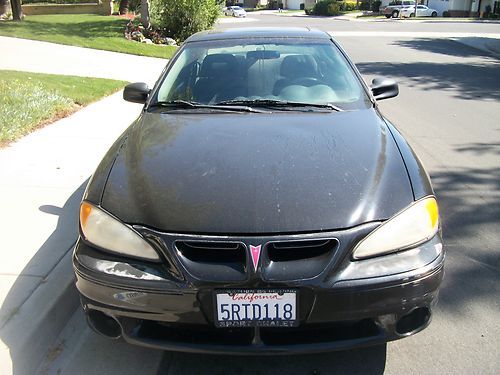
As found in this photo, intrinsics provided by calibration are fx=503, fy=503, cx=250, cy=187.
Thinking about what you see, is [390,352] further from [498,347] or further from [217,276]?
[217,276]

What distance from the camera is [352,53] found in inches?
701

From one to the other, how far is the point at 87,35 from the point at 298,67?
1713 cm

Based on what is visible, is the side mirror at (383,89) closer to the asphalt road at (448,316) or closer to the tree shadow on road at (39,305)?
the asphalt road at (448,316)

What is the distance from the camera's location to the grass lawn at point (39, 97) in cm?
653

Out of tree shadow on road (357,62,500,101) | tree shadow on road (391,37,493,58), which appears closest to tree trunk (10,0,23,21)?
tree shadow on road (391,37,493,58)

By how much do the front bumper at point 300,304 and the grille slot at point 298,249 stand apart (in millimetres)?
85

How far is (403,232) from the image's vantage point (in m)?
2.31

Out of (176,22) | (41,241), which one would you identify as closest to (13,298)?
(41,241)

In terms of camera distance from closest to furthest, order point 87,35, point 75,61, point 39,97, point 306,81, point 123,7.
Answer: point 306,81, point 39,97, point 75,61, point 87,35, point 123,7

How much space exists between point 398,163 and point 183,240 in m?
1.26

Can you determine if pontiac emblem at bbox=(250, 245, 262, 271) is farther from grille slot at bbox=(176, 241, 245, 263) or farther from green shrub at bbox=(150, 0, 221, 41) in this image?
green shrub at bbox=(150, 0, 221, 41)

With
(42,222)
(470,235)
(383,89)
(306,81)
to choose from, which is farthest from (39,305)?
(470,235)

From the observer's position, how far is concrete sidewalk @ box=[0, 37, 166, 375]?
2797 mm

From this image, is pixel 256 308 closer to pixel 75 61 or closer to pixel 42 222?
pixel 42 222
